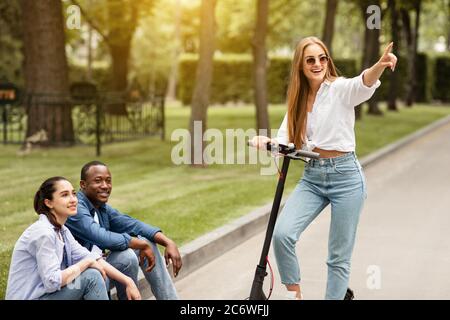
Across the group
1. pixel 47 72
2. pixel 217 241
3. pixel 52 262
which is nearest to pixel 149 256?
pixel 52 262

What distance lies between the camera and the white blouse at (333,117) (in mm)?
5043

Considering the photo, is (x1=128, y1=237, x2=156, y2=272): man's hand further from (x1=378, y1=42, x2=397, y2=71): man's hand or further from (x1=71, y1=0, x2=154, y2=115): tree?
Answer: (x1=71, y1=0, x2=154, y2=115): tree

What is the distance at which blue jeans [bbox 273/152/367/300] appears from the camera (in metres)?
5.08

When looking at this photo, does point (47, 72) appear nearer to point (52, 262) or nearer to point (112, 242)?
point (112, 242)

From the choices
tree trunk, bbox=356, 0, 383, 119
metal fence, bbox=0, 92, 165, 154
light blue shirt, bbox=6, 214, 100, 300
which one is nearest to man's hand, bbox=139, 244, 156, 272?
light blue shirt, bbox=6, 214, 100, 300

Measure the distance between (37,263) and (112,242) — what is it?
28.7 inches

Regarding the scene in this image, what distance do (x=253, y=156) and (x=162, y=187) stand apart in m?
4.60

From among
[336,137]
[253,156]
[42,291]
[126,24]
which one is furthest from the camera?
[126,24]

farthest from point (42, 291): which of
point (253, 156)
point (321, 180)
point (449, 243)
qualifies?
point (253, 156)

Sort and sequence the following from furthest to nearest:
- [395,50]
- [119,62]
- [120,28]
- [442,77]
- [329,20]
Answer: [442,77], [395,50], [119,62], [120,28], [329,20]

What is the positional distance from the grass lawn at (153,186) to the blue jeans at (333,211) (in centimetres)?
208

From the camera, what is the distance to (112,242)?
5.19 metres

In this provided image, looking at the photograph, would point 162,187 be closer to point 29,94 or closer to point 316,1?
point 29,94

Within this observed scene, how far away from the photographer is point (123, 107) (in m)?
19.9
